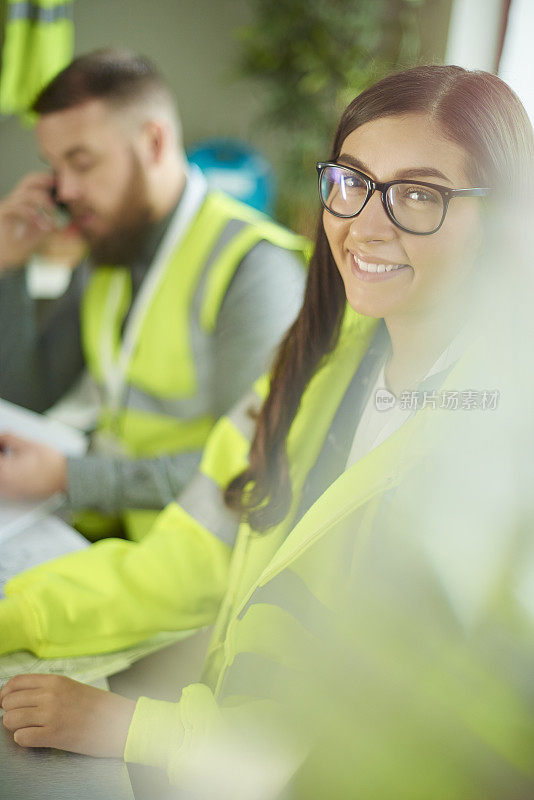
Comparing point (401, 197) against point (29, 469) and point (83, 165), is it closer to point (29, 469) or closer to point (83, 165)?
point (29, 469)

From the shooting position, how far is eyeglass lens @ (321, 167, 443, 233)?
54cm

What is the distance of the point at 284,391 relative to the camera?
0.76 metres

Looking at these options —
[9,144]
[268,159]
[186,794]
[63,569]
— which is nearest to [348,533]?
[186,794]

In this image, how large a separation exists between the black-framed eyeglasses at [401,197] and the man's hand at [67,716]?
0.43 meters

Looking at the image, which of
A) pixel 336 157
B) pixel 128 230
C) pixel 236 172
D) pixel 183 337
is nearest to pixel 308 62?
pixel 236 172

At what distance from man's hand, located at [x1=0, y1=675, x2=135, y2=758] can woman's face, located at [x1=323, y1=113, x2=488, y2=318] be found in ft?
1.24

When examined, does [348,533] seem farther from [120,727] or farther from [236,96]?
[236,96]

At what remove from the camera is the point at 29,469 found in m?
1.06

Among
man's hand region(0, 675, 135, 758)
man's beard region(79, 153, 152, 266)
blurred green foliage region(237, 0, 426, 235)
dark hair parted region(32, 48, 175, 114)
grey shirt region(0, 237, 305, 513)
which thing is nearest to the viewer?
man's hand region(0, 675, 135, 758)

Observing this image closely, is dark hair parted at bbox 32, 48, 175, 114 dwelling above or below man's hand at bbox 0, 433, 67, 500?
above

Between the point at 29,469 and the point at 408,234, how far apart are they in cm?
67

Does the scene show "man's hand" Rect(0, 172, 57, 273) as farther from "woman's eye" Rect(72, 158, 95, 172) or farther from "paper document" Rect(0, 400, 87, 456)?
"paper document" Rect(0, 400, 87, 456)

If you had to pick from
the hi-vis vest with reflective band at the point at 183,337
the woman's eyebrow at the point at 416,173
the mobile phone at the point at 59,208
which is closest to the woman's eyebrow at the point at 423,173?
the woman's eyebrow at the point at 416,173

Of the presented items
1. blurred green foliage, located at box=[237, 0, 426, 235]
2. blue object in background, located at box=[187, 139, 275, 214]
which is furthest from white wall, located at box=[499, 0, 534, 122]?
blue object in background, located at box=[187, 139, 275, 214]
